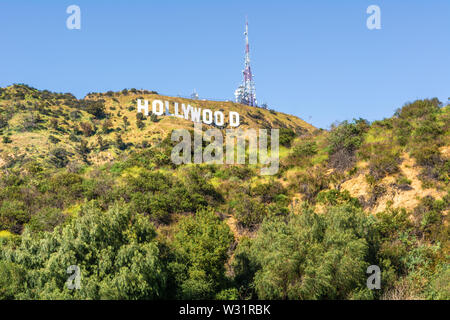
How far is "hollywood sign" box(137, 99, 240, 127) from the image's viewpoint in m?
92.1

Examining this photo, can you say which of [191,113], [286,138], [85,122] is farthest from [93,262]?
[191,113]

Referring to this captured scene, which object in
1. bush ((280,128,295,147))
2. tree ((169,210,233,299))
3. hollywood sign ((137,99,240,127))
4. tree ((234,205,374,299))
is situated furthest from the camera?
hollywood sign ((137,99,240,127))

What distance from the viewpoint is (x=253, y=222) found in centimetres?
2923

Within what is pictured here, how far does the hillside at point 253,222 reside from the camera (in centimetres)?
1752

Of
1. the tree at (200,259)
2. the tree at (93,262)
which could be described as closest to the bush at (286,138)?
the tree at (200,259)

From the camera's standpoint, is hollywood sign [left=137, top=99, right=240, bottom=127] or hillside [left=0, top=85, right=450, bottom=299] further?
hollywood sign [left=137, top=99, right=240, bottom=127]

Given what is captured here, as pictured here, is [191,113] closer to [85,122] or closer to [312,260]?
[85,122]

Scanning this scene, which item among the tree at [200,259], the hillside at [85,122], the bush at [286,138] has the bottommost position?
the tree at [200,259]

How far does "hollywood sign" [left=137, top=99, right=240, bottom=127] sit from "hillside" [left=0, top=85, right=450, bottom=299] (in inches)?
1877

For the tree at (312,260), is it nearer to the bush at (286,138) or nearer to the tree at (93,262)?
the tree at (93,262)

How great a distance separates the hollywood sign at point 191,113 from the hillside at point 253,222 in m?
47.7

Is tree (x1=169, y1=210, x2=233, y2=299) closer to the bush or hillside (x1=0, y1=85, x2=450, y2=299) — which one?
hillside (x1=0, y1=85, x2=450, y2=299)

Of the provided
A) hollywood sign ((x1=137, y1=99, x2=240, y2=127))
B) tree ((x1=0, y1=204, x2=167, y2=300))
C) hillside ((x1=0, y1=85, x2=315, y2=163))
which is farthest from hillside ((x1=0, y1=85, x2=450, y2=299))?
hollywood sign ((x1=137, y1=99, x2=240, y2=127))

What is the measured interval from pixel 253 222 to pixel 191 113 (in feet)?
227
